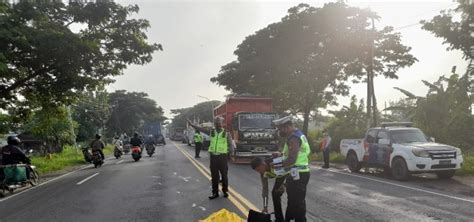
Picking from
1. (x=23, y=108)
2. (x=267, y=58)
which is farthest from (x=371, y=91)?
(x=23, y=108)

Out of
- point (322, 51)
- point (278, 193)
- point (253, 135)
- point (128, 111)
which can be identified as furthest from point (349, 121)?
point (128, 111)

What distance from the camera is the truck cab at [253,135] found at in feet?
70.4

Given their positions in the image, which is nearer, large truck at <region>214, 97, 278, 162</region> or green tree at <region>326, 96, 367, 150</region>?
large truck at <region>214, 97, 278, 162</region>

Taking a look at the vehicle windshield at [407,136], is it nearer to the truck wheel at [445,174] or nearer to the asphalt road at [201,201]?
the truck wheel at [445,174]

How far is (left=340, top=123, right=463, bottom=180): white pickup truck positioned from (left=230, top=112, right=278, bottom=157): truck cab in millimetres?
4496

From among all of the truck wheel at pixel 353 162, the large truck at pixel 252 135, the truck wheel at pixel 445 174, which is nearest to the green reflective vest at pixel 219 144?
the truck wheel at pixel 445 174

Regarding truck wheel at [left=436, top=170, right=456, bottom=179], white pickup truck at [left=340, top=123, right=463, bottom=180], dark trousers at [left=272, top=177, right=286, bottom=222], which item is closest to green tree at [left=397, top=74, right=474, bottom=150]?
white pickup truck at [left=340, top=123, right=463, bottom=180]

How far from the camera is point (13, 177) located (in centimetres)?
1314

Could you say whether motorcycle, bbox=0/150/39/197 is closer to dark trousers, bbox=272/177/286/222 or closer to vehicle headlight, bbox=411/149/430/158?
dark trousers, bbox=272/177/286/222

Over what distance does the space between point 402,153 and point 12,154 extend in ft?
41.4

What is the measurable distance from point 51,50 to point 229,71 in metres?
29.6

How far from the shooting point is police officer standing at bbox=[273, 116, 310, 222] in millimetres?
6320

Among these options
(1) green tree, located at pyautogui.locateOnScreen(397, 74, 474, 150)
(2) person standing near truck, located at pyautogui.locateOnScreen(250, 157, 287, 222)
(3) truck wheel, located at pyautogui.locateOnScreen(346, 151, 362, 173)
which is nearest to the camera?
(2) person standing near truck, located at pyautogui.locateOnScreen(250, 157, 287, 222)

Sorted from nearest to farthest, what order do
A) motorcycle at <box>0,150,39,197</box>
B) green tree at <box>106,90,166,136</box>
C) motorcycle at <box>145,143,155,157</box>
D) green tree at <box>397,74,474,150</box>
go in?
motorcycle at <box>0,150,39,197</box>, green tree at <box>397,74,474,150</box>, motorcycle at <box>145,143,155,157</box>, green tree at <box>106,90,166,136</box>
